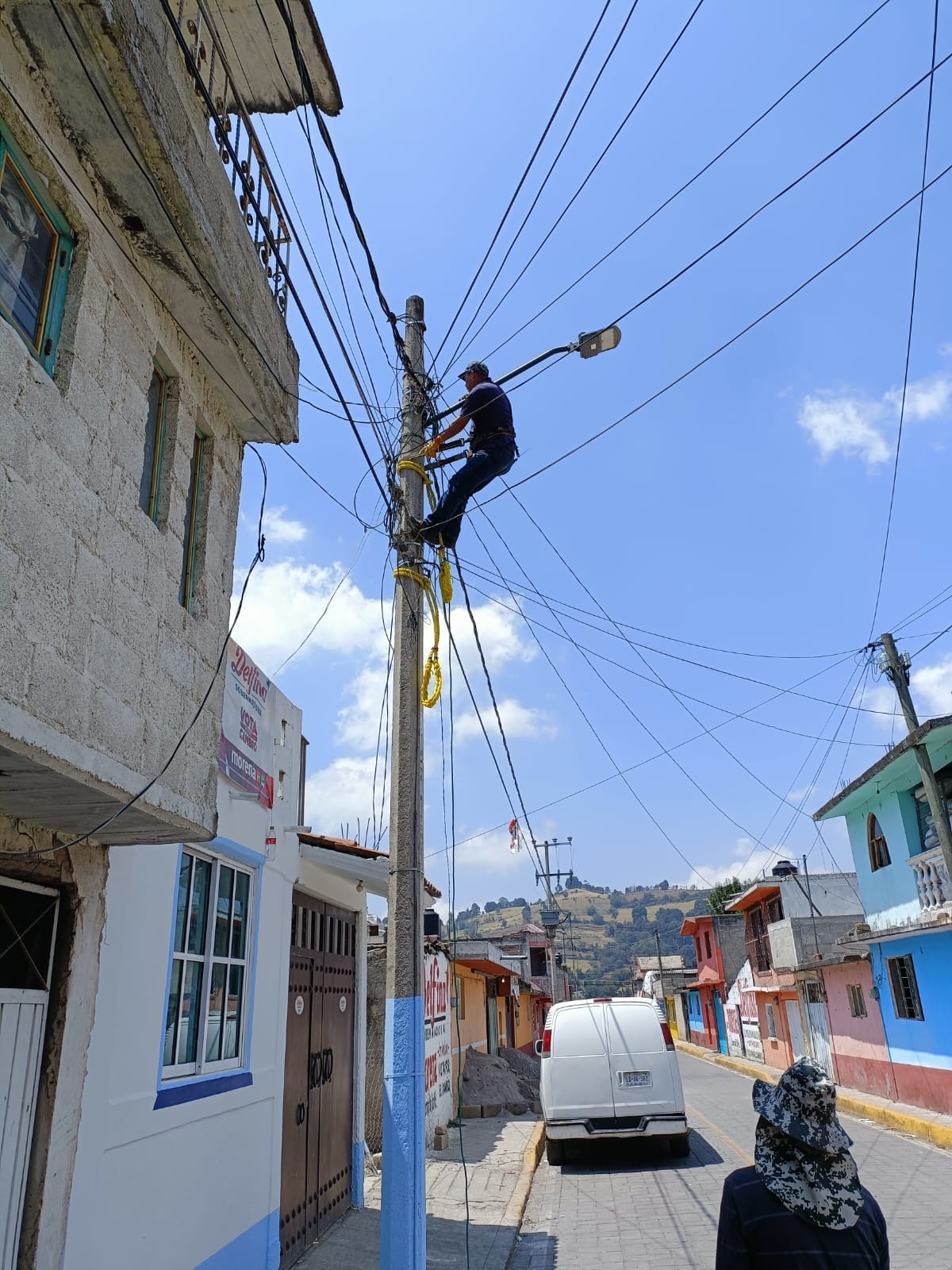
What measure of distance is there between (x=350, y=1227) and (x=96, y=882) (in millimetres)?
5528

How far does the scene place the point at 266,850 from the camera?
690 centimetres

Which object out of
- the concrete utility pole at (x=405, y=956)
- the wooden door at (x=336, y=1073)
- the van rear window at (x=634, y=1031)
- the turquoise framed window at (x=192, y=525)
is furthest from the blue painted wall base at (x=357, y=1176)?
the turquoise framed window at (x=192, y=525)

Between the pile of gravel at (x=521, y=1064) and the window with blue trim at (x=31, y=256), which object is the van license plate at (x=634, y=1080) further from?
the pile of gravel at (x=521, y=1064)

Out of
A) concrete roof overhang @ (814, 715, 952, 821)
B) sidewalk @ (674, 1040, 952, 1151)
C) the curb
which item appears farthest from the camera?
concrete roof overhang @ (814, 715, 952, 821)

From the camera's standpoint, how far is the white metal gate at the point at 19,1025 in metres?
3.64

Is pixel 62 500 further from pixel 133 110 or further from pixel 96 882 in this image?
pixel 96 882

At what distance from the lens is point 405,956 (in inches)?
196

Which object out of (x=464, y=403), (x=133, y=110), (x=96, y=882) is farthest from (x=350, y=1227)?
(x=133, y=110)

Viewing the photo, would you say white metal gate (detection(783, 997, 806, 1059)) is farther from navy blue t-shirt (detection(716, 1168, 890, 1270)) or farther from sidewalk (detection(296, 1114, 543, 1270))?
navy blue t-shirt (detection(716, 1168, 890, 1270))

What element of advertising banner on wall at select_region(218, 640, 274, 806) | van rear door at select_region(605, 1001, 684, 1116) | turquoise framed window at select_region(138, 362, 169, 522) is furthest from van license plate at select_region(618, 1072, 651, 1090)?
turquoise framed window at select_region(138, 362, 169, 522)

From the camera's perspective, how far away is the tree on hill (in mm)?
49219

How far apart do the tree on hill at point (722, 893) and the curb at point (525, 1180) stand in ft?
123

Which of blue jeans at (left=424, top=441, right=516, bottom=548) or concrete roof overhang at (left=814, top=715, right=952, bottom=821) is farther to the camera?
concrete roof overhang at (left=814, top=715, right=952, bottom=821)

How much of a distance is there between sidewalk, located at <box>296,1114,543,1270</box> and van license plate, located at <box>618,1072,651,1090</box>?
5.07 ft
